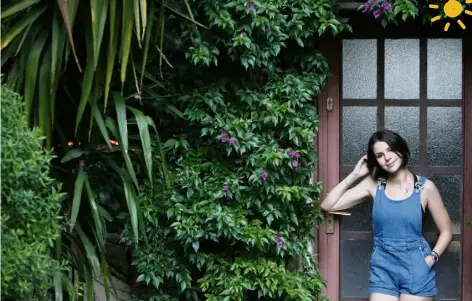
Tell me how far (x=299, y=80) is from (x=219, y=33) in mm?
550

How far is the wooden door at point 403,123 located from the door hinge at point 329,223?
31 mm

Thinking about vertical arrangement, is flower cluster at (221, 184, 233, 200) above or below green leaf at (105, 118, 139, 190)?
below

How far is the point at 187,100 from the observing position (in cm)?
585

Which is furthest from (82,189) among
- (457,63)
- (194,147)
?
(457,63)

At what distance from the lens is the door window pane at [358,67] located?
20.2ft

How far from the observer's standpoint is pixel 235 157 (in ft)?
19.2

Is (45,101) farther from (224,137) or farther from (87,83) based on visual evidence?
(224,137)

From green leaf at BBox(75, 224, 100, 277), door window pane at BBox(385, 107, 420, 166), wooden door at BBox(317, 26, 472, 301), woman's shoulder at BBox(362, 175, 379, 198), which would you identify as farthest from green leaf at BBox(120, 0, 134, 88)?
door window pane at BBox(385, 107, 420, 166)

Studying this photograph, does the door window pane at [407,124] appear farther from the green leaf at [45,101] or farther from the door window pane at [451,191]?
the green leaf at [45,101]

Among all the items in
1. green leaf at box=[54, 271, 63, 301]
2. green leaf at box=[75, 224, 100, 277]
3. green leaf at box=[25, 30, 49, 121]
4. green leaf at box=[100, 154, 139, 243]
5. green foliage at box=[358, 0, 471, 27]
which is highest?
green foliage at box=[358, 0, 471, 27]

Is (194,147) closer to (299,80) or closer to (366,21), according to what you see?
(299,80)

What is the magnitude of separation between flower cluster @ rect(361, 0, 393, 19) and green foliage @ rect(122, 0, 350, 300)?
0.62 feet

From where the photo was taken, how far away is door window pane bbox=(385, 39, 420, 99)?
20.1ft

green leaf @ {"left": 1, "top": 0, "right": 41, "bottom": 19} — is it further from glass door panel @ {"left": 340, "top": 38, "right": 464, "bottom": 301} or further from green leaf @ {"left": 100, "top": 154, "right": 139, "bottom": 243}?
glass door panel @ {"left": 340, "top": 38, "right": 464, "bottom": 301}
